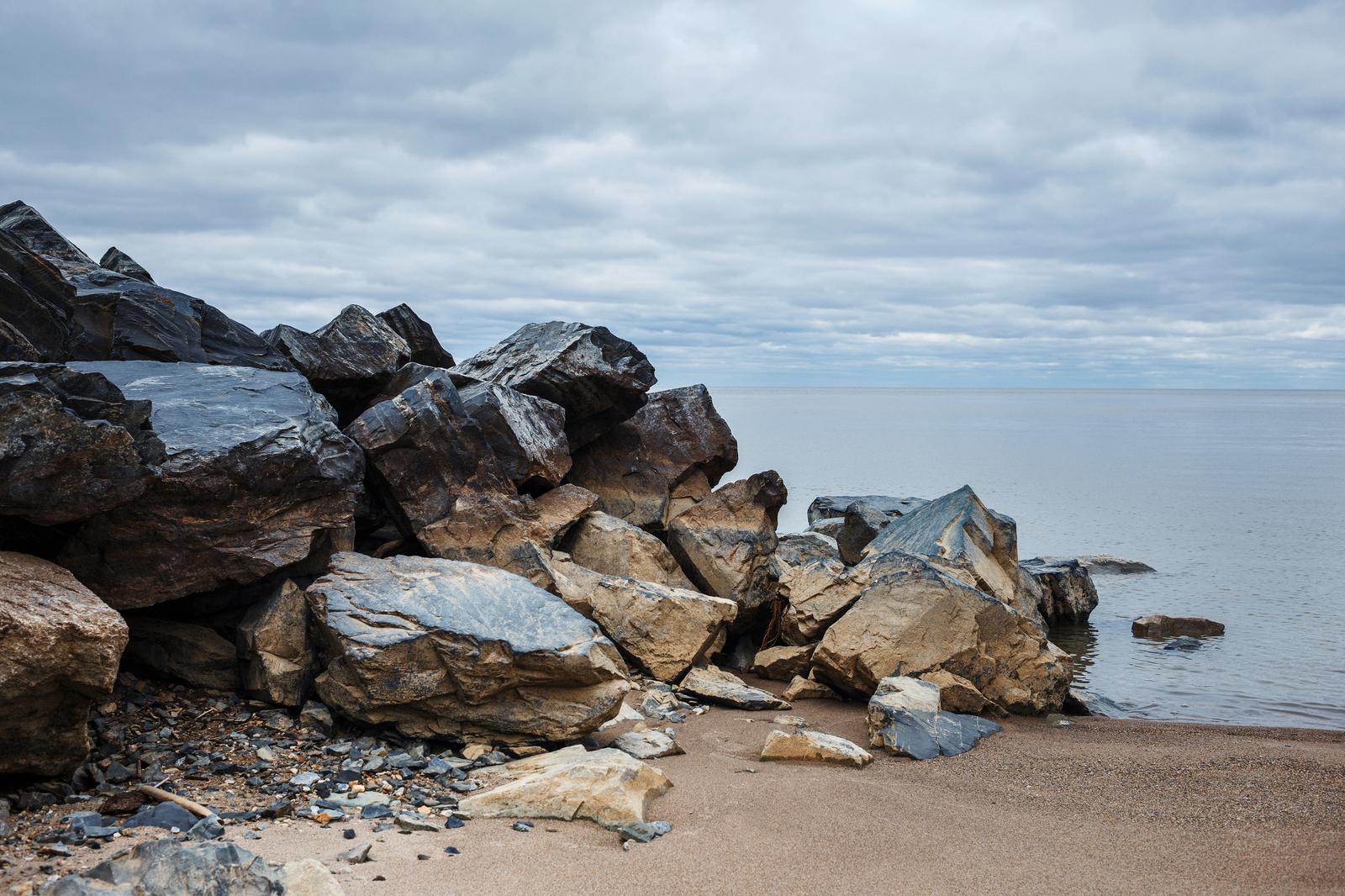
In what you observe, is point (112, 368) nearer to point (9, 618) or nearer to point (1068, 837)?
point (9, 618)

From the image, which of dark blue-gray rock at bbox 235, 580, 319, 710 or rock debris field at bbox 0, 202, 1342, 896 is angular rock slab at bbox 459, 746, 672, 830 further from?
dark blue-gray rock at bbox 235, 580, 319, 710

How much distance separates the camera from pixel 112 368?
298 inches

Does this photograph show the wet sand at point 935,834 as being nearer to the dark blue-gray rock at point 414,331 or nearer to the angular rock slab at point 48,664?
the angular rock slab at point 48,664

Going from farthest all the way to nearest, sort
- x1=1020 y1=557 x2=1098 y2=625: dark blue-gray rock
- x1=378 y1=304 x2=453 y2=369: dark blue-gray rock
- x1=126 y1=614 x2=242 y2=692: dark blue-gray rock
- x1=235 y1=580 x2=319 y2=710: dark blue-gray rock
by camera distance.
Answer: x1=1020 y1=557 x2=1098 y2=625: dark blue-gray rock < x1=378 y1=304 x2=453 y2=369: dark blue-gray rock < x1=126 y1=614 x2=242 y2=692: dark blue-gray rock < x1=235 y1=580 x2=319 y2=710: dark blue-gray rock

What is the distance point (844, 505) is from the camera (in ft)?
66.9

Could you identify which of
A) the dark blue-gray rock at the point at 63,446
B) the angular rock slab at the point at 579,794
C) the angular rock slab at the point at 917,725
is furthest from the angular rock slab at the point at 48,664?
the angular rock slab at the point at 917,725

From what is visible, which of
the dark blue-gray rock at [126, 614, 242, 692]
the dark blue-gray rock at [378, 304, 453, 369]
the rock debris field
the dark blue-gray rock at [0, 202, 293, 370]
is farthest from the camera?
the dark blue-gray rock at [378, 304, 453, 369]

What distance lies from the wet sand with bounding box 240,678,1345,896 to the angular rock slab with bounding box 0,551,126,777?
137 centimetres

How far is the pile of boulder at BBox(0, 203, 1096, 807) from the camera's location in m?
5.35

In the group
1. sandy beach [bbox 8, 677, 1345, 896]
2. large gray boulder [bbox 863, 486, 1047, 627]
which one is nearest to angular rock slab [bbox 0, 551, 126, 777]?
sandy beach [bbox 8, 677, 1345, 896]

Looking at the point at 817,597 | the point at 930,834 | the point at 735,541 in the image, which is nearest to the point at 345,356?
the point at 735,541

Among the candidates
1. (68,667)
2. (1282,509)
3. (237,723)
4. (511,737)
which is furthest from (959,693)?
(1282,509)

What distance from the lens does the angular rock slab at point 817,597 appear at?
31.7 ft

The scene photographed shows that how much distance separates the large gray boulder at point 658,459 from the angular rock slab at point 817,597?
8.37 ft
